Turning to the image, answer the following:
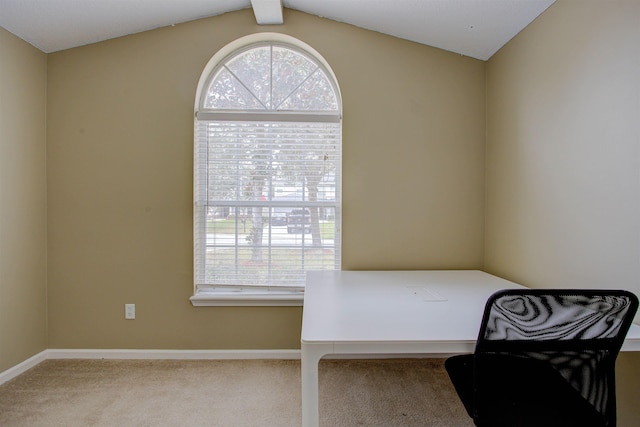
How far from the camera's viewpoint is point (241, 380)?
212cm

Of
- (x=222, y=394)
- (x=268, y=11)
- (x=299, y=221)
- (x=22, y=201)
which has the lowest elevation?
(x=222, y=394)

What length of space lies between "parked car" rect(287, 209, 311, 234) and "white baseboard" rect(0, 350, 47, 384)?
2.02 m

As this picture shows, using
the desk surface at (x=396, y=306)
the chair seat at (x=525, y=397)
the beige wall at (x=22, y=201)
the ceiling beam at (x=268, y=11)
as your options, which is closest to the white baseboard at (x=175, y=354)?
the beige wall at (x=22, y=201)

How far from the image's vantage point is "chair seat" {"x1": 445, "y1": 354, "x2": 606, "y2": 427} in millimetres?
1045

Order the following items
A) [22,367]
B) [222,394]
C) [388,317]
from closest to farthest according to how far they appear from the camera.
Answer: [388,317], [222,394], [22,367]

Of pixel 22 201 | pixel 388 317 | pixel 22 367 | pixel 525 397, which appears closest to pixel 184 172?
pixel 22 201

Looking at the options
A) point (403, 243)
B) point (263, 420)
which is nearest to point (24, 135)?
point (263, 420)

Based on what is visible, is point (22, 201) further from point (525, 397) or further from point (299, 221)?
point (525, 397)

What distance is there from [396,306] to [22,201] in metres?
2.56

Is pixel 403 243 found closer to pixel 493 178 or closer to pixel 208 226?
pixel 493 178

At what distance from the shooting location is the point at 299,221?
2.53 meters

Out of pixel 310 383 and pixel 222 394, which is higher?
pixel 310 383

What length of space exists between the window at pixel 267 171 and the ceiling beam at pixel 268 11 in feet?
0.46

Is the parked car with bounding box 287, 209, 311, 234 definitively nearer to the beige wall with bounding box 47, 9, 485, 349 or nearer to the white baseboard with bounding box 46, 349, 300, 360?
the beige wall with bounding box 47, 9, 485, 349
